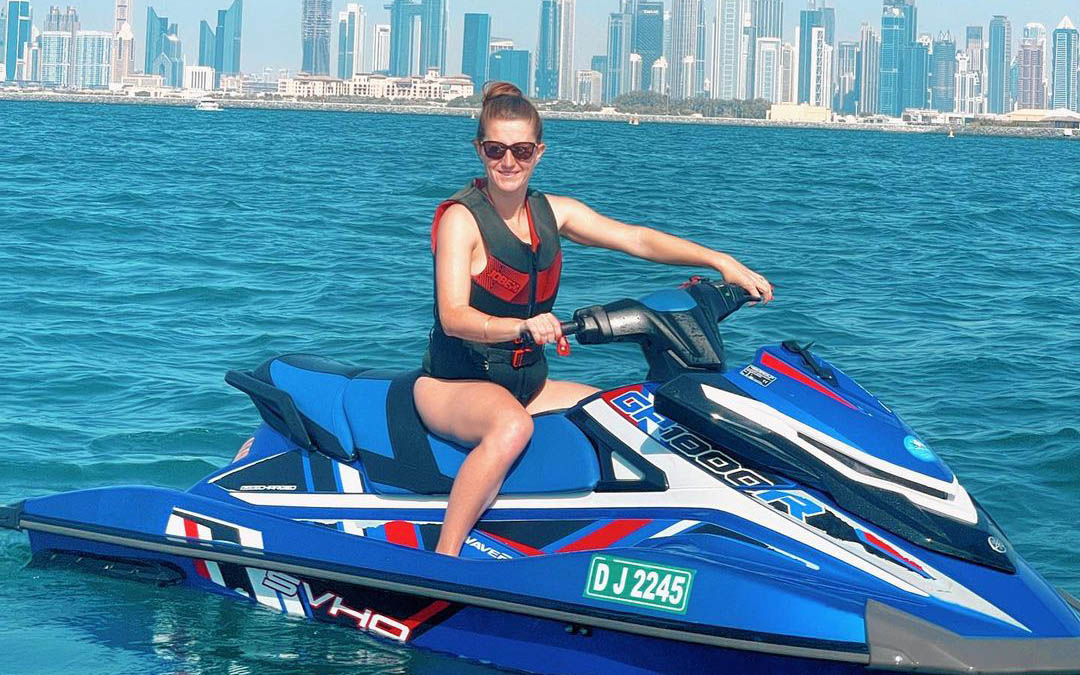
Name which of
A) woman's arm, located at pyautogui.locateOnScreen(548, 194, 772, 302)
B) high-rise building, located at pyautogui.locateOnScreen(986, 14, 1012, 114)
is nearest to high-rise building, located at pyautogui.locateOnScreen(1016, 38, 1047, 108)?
high-rise building, located at pyautogui.locateOnScreen(986, 14, 1012, 114)

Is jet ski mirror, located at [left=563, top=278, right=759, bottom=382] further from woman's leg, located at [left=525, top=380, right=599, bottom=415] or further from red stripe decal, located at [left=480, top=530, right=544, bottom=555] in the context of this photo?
red stripe decal, located at [left=480, top=530, right=544, bottom=555]

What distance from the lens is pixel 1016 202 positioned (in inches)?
973

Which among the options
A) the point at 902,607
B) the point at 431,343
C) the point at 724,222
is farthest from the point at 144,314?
the point at 724,222

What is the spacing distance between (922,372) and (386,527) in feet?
15.2

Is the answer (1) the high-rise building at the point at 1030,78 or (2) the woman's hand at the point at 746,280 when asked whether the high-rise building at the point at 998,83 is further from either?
(2) the woman's hand at the point at 746,280

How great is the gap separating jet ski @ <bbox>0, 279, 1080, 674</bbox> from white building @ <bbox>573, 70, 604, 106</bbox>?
543 ft

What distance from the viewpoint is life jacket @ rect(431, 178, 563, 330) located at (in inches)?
151

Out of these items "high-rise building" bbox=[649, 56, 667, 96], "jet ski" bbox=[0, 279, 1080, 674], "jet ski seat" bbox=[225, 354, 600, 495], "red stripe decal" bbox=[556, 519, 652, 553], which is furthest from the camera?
"high-rise building" bbox=[649, 56, 667, 96]

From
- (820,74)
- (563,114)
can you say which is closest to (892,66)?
(820,74)

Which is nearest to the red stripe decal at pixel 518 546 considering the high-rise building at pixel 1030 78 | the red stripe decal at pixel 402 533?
the red stripe decal at pixel 402 533

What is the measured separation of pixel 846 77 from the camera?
635 ft

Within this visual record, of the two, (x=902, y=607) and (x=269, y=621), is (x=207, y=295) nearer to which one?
(x=269, y=621)

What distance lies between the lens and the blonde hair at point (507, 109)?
3785 millimetres

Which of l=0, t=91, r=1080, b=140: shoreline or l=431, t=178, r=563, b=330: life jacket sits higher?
l=0, t=91, r=1080, b=140: shoreline
